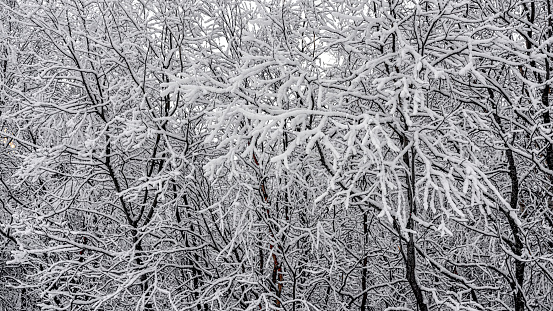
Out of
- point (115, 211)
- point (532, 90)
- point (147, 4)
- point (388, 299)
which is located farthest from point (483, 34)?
point (115, 211)

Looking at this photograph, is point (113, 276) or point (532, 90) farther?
point (113, 276)

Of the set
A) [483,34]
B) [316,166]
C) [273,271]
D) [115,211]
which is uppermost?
[483,34]

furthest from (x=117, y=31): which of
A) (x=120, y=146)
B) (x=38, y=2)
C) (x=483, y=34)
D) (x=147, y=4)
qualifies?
(x=483, y=34)

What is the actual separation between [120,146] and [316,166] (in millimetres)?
2959

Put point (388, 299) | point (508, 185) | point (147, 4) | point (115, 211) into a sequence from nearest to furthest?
point (508, 185)
point (147, 4)
point (388, 299)
point (115, 211)

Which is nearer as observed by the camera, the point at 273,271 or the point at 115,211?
the point at 273,271

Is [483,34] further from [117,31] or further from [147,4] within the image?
[117,31]

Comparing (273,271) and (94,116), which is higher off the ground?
(94,116)

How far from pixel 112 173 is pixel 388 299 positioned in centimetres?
426

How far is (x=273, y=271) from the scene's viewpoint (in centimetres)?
522

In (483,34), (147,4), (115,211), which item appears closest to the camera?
(483,34)

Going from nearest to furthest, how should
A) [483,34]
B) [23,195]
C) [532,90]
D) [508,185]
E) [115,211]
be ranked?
[532,90] → [483,34] → [508,185] → [115,211] → [23,195]

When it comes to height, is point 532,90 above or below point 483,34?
below

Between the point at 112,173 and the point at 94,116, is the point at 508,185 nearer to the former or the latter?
the point at 112,173
